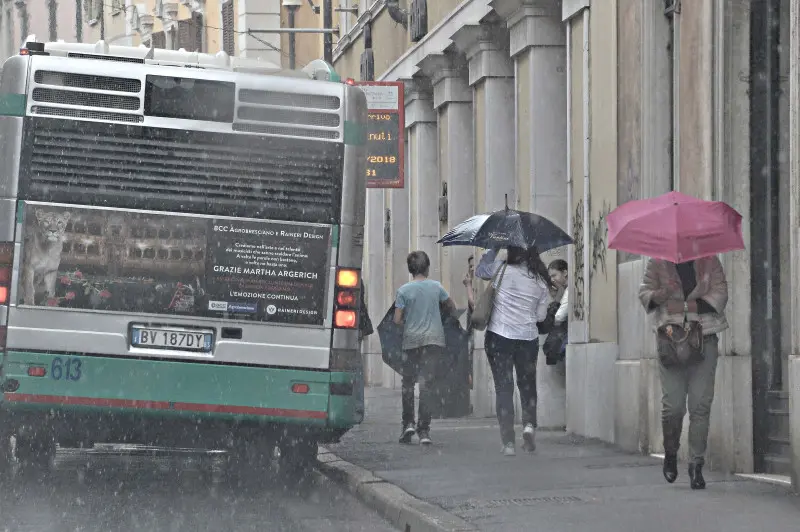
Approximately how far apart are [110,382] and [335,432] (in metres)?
1.70

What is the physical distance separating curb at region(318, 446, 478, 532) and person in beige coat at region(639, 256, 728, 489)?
1.69m

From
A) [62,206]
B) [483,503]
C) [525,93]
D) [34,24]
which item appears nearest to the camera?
[483,503]

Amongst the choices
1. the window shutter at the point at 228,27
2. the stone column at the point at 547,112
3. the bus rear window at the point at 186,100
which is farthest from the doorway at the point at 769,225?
the window shutter at the point at 228,27

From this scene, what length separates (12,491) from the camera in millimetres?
11977

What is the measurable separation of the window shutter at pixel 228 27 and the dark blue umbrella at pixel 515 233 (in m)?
26.5

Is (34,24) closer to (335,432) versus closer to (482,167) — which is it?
(482,167)

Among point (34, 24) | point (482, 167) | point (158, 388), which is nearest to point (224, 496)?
point (158, 388)

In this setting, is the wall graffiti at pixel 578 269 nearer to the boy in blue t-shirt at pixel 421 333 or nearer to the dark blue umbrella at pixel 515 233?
the boy in blue t-shirt at pixel 421 333

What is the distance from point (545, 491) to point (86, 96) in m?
3.96

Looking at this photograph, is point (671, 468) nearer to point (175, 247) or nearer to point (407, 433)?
point (175, 247)

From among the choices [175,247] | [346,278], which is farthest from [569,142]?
[175,247]

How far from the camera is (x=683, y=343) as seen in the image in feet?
35.6

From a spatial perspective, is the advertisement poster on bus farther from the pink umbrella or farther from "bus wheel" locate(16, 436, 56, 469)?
the pink umbrella

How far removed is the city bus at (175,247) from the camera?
11781 millimetres
